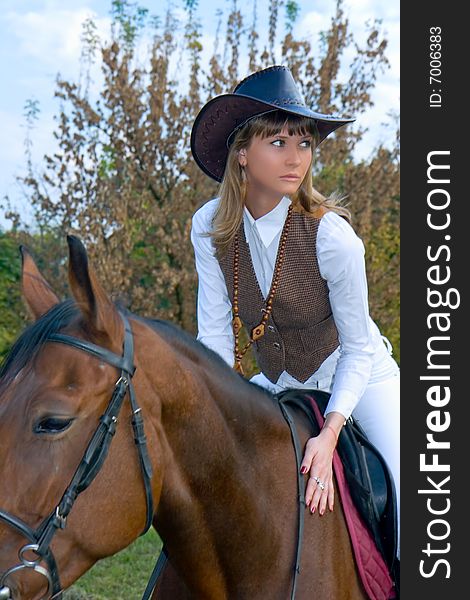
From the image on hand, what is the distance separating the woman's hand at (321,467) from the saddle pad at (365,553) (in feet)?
0.27

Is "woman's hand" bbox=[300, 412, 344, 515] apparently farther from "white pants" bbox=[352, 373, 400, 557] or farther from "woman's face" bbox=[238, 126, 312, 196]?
"woman's face" bbox=[238, 126, 312, 196]

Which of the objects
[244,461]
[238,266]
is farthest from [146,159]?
[244,461]

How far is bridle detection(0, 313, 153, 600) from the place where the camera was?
186 centimetres

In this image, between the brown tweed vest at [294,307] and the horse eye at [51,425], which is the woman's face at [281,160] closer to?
the brown tweed vest at [294,307]

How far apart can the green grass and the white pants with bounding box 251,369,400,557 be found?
3.32 meters

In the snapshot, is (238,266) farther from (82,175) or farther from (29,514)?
(82,175)

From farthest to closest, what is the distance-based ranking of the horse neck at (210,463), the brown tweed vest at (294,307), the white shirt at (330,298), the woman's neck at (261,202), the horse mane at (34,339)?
the woman's neck at (261,202), the brown tweed vest at (294,307), the white shirt at (330,298), the horse neck at (210,463), the horse mane at (34,339)

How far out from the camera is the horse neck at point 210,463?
7.13 ft

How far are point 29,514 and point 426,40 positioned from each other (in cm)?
207

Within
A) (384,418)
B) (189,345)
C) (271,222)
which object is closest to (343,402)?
(384,418)

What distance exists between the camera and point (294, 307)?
9.41 ft

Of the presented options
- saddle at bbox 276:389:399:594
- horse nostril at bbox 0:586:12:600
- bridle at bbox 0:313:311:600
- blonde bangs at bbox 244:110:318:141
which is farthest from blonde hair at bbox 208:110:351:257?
horse nostril at bbox 0:586:12:600

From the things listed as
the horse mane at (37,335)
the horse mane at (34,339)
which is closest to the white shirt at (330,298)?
the horse mane at (37,335)

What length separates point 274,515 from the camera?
241 cm
